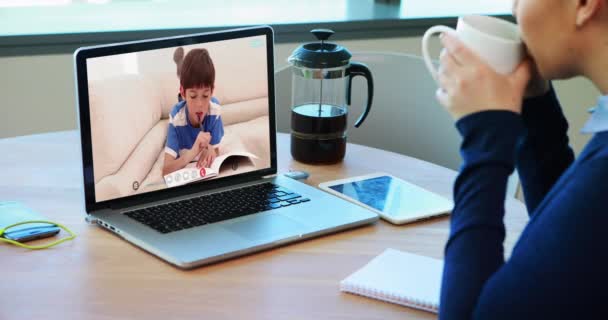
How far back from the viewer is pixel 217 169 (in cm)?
154

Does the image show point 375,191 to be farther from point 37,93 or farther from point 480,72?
point 37,93

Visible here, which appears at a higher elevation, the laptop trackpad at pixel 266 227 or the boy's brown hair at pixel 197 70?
the boy's brown hair at pixel 197 70

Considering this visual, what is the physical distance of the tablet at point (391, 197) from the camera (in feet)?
4.87

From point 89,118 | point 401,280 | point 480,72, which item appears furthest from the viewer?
point 89,118

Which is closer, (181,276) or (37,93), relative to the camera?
(181,276)

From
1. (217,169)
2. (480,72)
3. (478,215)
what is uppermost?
(480,72)

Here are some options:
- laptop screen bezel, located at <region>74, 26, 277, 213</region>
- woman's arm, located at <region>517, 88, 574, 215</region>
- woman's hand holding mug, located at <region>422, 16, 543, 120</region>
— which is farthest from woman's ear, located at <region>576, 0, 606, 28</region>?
laptop screen bezel, located at <region>74, 26, 277, 213</region>

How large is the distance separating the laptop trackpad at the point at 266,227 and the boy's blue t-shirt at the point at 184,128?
0.18 metres

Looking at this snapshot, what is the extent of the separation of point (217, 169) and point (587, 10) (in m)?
0.74

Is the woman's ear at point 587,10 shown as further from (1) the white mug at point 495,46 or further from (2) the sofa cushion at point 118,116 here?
(2) the sofa cushion at point 118,116

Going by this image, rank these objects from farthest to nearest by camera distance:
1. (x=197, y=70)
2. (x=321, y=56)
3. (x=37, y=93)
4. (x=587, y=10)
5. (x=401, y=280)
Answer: (x=37, y=93)
(x=321, y=56)
(x=197, y=70)
(x=401, y=280)
(x=587, y=10)

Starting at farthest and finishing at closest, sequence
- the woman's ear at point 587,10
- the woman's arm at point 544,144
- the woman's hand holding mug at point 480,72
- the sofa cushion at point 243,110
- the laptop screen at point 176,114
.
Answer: the sofa cushion at point 243,110 → the laptop screen at point 176,114 → the woman's arm at point 544,144 → the woman's hand holding mug at point 480,72 → the woman's ear at point 587,10

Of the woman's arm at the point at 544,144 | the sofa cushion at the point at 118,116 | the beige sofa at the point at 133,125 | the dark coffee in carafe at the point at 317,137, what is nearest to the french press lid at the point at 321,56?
the dark coffee in carafe at the point at 317,137

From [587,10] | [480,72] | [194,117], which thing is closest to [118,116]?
[194,117]
